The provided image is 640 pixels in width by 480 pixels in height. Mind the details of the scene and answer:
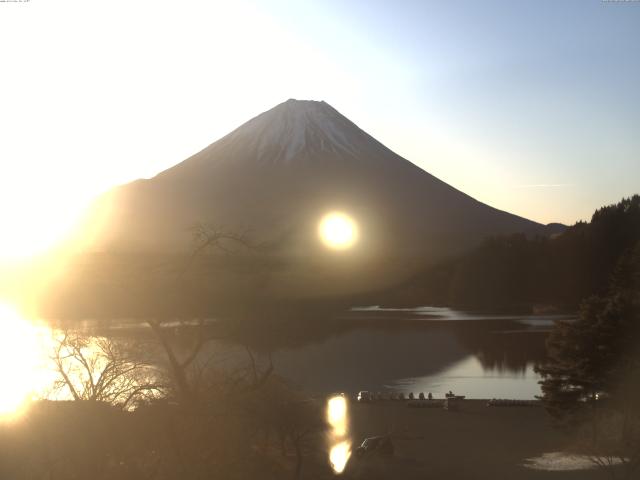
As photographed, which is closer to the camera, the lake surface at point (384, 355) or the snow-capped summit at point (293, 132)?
the lake surface at point (384, 355)

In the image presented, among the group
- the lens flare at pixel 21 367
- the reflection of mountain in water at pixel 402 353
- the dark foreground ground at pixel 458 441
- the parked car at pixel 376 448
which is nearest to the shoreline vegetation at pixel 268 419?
the dark foreground ground at pixel 458 441

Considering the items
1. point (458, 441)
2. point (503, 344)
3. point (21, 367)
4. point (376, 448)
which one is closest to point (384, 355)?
point (503, 344)

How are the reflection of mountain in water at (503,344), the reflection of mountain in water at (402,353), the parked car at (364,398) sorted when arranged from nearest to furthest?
the parked car at (364,398), the reflection of mountain in water at (402,353), the reflection of mountain in water at (503,344)

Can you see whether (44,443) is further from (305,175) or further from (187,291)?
(305,175)

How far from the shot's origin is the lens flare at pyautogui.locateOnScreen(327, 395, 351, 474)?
13880mm

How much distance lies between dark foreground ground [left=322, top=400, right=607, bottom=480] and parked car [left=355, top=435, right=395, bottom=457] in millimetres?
188

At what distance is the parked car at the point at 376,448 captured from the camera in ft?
46.9

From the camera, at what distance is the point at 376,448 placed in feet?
47.5

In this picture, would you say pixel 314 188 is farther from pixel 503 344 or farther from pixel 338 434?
pixel 338 434

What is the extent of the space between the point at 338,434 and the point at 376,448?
8.08 ft

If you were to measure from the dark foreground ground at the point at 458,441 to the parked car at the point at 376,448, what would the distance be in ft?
0.62

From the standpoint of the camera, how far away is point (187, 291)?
6.35 m

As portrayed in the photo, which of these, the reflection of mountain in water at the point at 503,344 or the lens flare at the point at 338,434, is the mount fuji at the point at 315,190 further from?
the lens flare at the point at 338,434

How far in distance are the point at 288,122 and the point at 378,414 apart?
365ft
